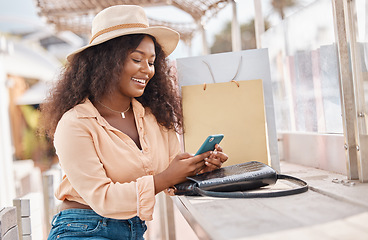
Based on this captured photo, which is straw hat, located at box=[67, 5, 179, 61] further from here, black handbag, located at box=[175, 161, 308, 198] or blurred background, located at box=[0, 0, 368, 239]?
black handbag, located at box=[175, 161, 308, 198]

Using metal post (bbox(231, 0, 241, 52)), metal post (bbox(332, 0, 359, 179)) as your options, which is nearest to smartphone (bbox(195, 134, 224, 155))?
metal post (bbox(332, 0, 359, 179))

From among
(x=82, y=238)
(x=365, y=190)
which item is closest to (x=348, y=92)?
(x=365, y=190)

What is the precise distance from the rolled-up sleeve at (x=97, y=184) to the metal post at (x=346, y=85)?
0.65 meters

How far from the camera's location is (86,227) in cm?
134

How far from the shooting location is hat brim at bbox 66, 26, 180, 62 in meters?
1.40

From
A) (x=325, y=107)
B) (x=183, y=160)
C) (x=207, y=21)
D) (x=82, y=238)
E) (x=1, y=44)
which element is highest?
(x=1, y=44)

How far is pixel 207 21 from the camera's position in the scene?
9.86 feet

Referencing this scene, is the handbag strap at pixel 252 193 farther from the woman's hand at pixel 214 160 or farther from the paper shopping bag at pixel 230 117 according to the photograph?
the paper shopping bag at pixel 230 117

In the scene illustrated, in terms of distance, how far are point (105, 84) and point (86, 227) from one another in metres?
0.51

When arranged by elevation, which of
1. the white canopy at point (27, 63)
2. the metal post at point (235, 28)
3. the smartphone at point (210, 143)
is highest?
the white canopy at point (27, 63)

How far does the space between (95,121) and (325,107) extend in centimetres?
97

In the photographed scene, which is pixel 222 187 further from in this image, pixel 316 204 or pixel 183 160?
pixel 316 204

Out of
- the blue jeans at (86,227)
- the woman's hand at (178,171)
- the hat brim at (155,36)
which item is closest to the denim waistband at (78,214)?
the blue jeans at (86,227)

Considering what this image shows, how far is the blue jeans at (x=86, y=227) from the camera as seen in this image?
1.34 m
